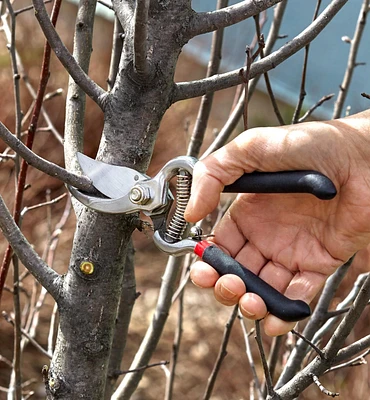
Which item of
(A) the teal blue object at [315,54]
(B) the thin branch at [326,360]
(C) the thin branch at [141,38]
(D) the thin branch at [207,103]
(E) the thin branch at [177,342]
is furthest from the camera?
(A) the teal blue object at [315,54]

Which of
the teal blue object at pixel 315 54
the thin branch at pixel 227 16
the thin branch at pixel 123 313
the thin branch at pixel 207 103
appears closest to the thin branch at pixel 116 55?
the thin branch at pixel 207 103

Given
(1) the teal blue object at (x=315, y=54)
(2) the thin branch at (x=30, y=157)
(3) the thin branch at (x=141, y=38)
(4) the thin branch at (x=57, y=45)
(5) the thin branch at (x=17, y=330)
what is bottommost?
Answer: (5) the thin branch at (x=17, y=330)

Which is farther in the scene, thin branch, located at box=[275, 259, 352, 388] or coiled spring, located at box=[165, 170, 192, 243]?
thin branch, located at box=[275, 259, 352, 388]

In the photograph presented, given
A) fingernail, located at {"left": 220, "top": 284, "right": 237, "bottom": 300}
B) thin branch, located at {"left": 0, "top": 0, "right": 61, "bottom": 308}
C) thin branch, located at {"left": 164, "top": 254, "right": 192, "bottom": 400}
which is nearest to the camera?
fingernail, located at {"left": 220, "top": 284, "right": 237, "bottom": 300}

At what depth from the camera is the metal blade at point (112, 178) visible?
45.5 inches

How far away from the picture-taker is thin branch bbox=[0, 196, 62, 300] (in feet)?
3.79

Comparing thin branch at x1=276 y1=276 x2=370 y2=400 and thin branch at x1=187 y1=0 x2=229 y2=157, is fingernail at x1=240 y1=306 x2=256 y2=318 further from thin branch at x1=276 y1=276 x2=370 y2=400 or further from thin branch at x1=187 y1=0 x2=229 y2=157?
thin branch at x1=187 y1=0 x2=229 y2=157

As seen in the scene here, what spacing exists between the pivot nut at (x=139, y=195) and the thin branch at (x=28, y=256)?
0.68ft

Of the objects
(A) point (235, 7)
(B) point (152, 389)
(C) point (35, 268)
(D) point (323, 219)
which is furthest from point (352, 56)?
(B) point (152, 389)

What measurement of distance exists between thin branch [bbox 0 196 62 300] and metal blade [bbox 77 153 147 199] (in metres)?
0.17

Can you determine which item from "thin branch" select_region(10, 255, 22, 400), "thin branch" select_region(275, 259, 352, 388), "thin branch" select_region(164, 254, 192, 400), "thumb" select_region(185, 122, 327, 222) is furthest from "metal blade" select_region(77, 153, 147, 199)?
"thin branch" select_region(164, 254, 192, 400)

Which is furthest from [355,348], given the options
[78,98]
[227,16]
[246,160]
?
[78,98]

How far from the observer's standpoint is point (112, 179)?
117 cm

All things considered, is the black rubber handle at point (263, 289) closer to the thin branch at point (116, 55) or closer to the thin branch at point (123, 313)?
the thin branch at point (123, 313)
